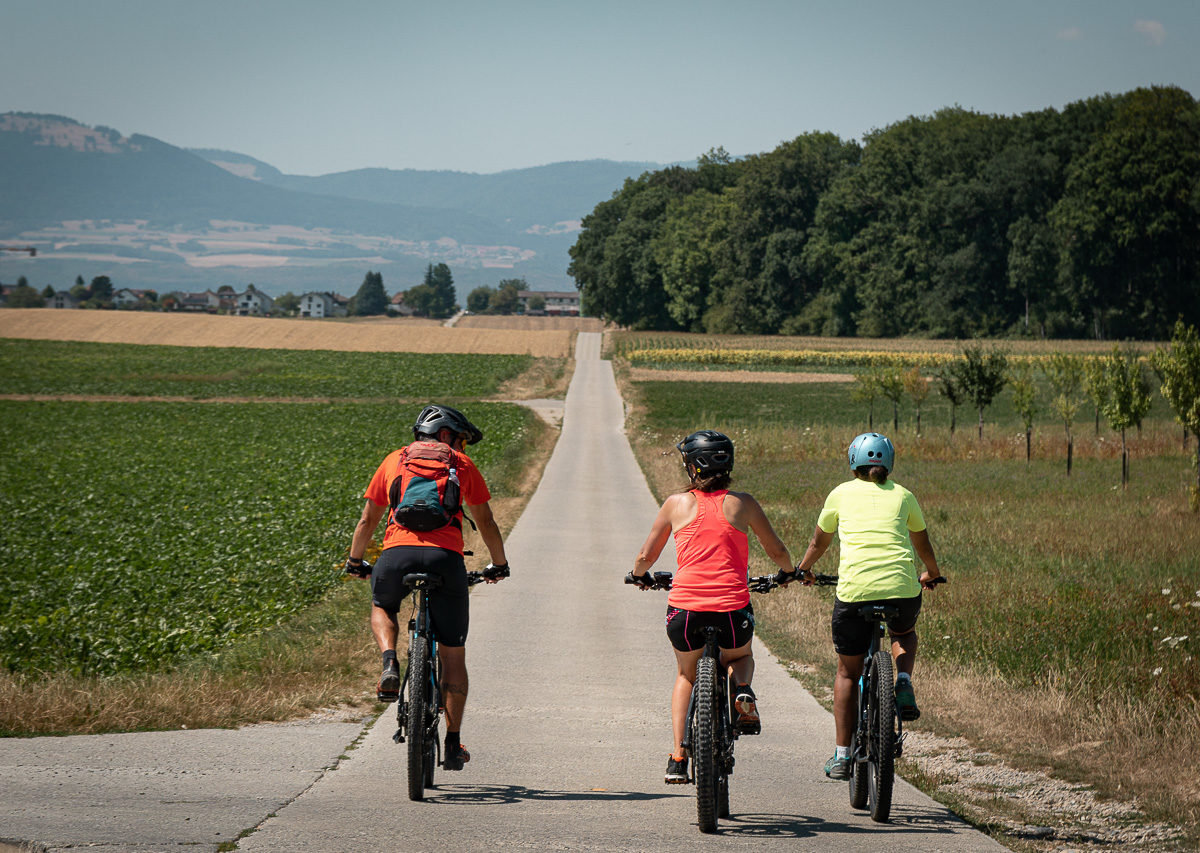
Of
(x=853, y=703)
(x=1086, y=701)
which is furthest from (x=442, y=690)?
(x=1086, y=701)

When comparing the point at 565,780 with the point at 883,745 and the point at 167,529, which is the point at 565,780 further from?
the point at 167,529

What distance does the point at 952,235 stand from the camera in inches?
3723

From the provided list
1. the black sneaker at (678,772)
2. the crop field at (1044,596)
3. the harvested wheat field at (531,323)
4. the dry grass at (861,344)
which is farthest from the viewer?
the harvested wheat field at (531,323)

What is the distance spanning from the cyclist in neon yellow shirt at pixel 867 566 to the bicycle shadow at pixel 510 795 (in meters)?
1.15

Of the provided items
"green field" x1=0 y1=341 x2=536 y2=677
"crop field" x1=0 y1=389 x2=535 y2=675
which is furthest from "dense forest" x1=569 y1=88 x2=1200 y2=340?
"crop field" x1=0 y1=389 x2=535 y2=675

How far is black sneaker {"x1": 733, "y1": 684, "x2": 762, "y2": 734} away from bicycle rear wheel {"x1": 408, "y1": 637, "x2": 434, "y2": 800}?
1.68 metres

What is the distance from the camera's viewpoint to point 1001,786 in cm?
716

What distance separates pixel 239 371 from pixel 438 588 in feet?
237

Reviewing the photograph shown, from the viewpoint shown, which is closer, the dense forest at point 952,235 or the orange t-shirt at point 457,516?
the orange t-shirt at point 457,516

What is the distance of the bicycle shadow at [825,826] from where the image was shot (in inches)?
221

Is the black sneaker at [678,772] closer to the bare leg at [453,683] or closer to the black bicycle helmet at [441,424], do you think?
the bare leg at [453,683]

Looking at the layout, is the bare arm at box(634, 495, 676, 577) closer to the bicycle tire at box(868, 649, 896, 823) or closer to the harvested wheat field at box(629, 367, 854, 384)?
the bicycle tire at box(868, 649, 896, 823)

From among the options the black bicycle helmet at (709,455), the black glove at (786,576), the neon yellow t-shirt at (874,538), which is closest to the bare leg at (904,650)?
the neon yellow t-shirt at (874,538)

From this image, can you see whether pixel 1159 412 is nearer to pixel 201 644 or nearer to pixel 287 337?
pixel 201 644
